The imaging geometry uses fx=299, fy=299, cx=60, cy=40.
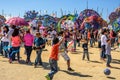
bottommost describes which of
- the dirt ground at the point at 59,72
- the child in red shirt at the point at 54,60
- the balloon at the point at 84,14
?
the dirt ground at the point at 59,72

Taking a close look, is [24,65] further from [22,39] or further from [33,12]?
[33,12]

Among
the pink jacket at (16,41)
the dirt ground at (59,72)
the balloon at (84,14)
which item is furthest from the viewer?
the balloon at (84,14)

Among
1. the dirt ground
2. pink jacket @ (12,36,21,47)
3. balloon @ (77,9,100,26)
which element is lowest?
the dirt ground

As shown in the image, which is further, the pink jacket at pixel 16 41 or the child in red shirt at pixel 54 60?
the pink jacket at pixel 16 41

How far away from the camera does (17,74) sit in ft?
40.7

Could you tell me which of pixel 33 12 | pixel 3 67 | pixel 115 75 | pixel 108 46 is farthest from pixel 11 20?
pixel 33 12

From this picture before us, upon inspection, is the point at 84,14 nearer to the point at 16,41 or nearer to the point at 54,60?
the point at 16,41

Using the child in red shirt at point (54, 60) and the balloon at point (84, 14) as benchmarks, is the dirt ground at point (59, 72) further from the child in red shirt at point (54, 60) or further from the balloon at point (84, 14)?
the balloon at point (84, 14)

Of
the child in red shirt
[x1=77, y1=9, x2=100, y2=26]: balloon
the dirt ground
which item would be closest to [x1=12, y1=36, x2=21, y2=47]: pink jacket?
the dirt ground

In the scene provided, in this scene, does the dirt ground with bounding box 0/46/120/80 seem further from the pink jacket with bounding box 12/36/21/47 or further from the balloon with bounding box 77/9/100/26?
the balloon with bounding box 77/9/100/26

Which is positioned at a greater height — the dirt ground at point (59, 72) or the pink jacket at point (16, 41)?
the pink jacket at point (16, 41)

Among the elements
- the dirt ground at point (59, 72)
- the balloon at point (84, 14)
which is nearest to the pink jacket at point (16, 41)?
the dirt ground at point (59, 72)

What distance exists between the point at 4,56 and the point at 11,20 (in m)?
2.73

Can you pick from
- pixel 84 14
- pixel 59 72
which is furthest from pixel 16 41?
pixel 84 14
